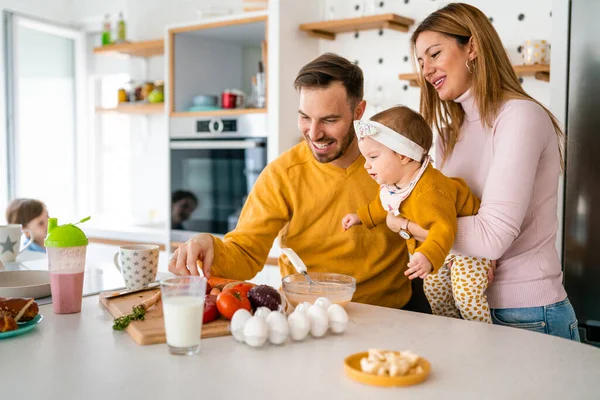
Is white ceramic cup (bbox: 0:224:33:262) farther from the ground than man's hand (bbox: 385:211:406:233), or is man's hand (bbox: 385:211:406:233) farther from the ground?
man's hand (bbox: 385:211:406:233)

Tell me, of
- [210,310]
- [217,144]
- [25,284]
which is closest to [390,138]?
[210,310]

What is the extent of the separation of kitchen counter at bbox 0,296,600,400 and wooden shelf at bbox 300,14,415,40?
245 centimetres

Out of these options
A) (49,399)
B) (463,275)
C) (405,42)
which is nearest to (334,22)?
(405,42)

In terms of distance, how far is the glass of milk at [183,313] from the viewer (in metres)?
1.10

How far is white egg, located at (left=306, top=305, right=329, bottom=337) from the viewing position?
120 centimetres

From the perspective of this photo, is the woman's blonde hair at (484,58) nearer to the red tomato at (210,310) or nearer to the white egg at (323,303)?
the white egg at (323,303)

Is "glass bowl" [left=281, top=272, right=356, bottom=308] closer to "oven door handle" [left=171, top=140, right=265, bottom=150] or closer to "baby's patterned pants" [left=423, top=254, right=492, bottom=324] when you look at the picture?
"baby's patterned pants" [left=423, top=254, right=492, bottom=324]

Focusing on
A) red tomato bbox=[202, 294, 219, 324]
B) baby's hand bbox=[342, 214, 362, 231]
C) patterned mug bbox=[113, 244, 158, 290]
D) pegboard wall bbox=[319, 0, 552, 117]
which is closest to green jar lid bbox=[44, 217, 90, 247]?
patterned mug bbox=[113, 244, 158, 290]

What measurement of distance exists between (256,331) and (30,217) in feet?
7.66

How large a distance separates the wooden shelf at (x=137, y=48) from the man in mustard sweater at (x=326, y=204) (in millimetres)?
2610

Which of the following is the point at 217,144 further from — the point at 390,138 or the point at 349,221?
the point at 390,138

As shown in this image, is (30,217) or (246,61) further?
(246,61)

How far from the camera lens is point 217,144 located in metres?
3.80

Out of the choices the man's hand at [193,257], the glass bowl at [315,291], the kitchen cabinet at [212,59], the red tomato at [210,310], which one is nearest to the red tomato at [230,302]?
the red tomato at [210,310]
